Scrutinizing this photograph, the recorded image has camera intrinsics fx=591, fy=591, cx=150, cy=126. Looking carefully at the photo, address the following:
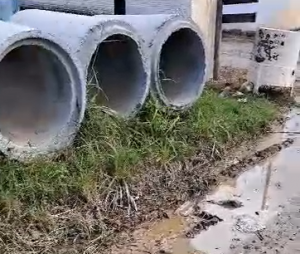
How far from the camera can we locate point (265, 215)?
166 inches

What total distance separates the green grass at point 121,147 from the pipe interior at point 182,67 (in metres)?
0.19

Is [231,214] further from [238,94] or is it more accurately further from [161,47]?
[238,94]

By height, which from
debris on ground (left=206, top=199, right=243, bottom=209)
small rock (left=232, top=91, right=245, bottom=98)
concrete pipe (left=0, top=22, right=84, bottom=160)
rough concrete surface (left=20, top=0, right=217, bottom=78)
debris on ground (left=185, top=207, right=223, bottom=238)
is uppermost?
rough concrete surface (left=20, top=0, right=217, bottom=78)

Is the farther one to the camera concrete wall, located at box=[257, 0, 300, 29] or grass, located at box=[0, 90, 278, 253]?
concrete wall, located at box=[257, 0, 300, 29]

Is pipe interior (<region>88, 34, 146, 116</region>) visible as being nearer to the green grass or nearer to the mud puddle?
the green grass

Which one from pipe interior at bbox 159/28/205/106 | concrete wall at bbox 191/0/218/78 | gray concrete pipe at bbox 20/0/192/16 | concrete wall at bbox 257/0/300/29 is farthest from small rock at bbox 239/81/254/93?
concrete wall at bbox 257/0/300/29

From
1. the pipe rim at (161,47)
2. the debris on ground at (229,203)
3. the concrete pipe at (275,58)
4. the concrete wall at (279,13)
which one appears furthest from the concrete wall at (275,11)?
the debris on ground at (229,203)

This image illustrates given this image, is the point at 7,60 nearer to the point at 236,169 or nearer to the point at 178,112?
the point at 178,112

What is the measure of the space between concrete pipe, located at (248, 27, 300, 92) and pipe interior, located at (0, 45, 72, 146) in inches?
127

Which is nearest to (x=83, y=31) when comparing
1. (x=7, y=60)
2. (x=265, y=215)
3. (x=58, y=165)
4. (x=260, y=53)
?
(x=7, y=60)

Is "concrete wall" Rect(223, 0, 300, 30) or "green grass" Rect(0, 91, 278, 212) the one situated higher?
"concrete wall" Rect(223, 0, 300, 30)

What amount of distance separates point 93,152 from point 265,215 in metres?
1.34

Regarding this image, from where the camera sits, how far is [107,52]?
18.0 ft

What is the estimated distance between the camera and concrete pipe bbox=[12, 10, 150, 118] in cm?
459
